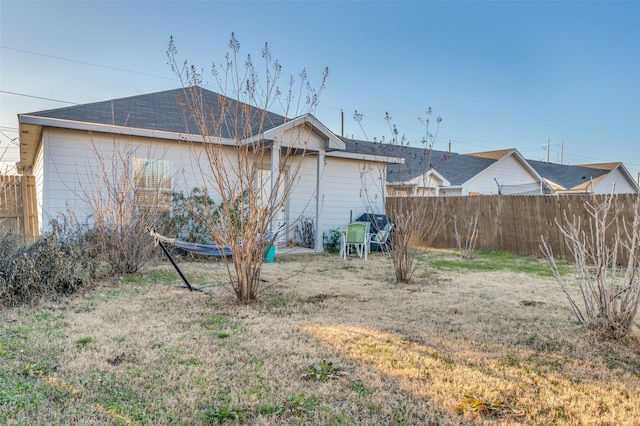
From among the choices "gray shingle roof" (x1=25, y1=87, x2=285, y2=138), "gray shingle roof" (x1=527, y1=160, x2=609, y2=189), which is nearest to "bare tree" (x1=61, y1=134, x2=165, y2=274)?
"gray shingle roof" (x1=25, y1=87, x2=285, y2=138)

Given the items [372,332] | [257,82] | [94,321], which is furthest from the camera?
Result: [257,82]

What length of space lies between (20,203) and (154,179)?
4.67 metres

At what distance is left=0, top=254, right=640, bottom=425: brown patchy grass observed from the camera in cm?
205

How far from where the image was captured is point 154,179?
786 centimetres

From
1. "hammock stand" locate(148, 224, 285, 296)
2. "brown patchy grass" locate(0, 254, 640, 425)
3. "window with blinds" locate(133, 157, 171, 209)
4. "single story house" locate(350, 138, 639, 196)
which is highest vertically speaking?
"single story house" locate(350, 138, 639, 196)

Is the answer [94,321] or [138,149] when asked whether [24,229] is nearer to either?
[138,149]

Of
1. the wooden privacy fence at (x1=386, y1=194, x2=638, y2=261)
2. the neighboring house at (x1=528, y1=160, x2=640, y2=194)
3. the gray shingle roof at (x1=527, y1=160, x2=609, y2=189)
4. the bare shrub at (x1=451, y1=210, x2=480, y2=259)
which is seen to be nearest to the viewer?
the wooden privacy fence at (x1=386, y1=194, x2=638, y2=261)

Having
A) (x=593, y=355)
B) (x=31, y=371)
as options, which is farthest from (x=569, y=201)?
(x=31, y=371)

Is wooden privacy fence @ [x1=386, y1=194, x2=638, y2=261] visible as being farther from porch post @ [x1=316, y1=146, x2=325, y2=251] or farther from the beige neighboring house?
the beige neighboring house

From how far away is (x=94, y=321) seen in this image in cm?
361

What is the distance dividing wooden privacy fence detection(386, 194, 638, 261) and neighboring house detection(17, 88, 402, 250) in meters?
2.01

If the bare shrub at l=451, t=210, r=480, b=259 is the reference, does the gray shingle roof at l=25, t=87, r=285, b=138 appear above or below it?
above

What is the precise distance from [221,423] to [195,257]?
637cm

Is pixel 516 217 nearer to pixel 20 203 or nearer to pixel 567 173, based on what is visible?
pixel 20 203
